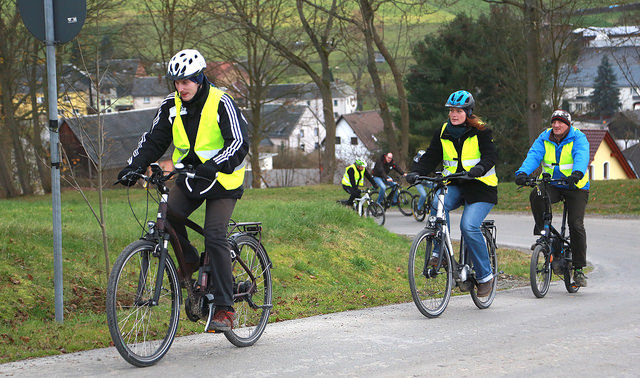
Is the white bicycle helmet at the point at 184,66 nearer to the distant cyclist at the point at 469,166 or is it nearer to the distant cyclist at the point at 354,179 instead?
the distant cyclist at the point at 469,166

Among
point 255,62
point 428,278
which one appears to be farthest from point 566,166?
point 255,62

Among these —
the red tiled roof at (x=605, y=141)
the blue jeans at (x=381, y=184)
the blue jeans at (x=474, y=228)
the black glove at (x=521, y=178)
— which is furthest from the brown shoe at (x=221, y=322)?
the red tiled roof at (x=605, y=141)

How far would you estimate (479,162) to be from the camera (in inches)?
320

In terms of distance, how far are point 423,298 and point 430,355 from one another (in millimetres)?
1731

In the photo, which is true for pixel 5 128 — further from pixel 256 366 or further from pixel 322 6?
pixel 256 366

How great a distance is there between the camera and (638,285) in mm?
10961

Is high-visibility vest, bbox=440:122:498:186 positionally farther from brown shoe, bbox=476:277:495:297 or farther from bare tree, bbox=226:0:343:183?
bare tree, bbox=226:0:343:183

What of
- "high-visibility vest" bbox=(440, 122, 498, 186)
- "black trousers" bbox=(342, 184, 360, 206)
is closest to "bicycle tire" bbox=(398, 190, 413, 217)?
"black trousers" bbox=(342, 184, 360, 206)

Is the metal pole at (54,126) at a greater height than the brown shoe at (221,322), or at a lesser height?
greater

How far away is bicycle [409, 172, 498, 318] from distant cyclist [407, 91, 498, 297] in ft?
0.30

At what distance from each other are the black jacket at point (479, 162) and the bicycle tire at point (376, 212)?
48.1ft

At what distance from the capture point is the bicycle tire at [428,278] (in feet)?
25.3

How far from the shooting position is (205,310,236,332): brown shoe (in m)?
5.93

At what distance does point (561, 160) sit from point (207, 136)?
5.02 metres
